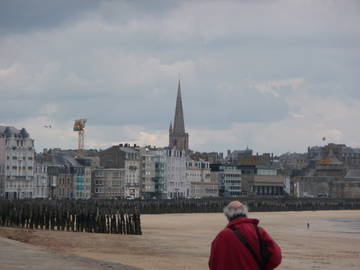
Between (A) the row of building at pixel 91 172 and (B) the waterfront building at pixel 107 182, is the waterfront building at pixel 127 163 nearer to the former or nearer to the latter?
(A) the row of building at pixel 91 172

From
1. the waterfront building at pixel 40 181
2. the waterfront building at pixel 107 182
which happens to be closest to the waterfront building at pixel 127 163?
the waterfront building at pixel 107 182

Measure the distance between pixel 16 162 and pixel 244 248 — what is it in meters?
148

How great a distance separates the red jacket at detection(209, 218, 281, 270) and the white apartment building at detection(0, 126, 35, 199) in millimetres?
144019

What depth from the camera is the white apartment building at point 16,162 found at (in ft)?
504

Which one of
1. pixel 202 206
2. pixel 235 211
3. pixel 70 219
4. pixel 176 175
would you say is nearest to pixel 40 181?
pixel 202 206

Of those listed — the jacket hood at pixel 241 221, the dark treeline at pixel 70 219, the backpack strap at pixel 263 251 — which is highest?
the dark treeline at pixel 70 219

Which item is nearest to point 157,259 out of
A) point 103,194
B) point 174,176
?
point 103,194

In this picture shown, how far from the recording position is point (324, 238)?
55.3 meters

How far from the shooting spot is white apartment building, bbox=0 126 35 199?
154 meters

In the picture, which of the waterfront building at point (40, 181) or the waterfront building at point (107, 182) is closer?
the waterfront building at point (40, 181)

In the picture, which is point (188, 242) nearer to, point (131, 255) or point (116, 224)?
Answer: point (116, 224)

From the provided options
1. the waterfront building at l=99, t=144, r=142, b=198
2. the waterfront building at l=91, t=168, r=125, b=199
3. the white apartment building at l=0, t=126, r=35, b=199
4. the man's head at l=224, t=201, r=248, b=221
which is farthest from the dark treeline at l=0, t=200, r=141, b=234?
the waterfront building at l=99, t=144, r=142, b=198

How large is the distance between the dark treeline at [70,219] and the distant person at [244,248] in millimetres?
42653

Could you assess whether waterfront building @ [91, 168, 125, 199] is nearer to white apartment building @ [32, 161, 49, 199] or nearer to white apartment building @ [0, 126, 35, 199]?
white apartment building @ [32, 161, 49, 199]
